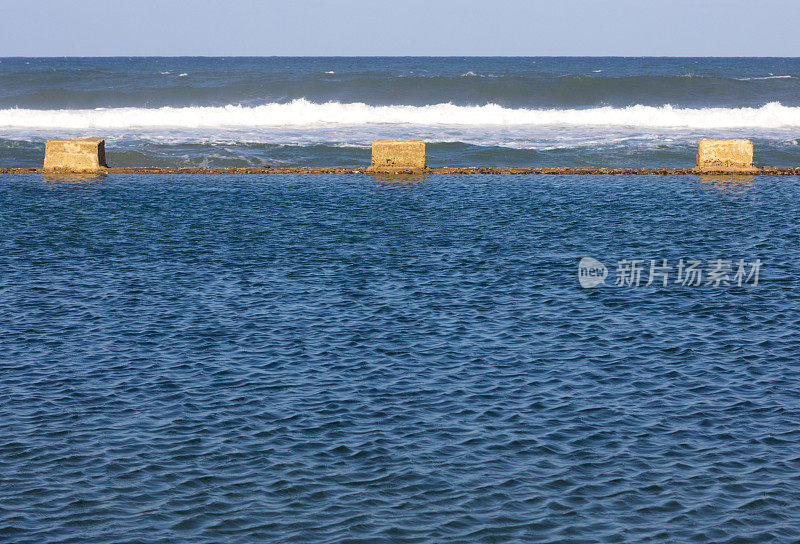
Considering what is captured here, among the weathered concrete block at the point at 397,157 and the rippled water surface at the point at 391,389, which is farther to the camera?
the weathered concrete block at the point at 397,157

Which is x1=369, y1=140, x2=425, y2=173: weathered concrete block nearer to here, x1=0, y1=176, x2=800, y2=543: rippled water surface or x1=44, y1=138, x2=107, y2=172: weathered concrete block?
x1=44, y1=138, x2=107, y2=172: weathered concrete block

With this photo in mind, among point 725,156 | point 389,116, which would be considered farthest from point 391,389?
point 389,116

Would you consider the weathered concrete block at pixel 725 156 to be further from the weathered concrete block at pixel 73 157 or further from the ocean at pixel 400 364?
the weathered concrete block at pixel 73 157

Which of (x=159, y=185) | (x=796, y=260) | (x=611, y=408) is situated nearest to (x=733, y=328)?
(x=611, y=408)

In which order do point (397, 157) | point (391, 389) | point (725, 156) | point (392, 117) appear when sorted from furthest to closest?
point (392, 117)
point (397, 157)
point (725, 156)
point (391, 389)

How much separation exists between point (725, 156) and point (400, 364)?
22392mm

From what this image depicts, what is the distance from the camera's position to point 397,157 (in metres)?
31.4

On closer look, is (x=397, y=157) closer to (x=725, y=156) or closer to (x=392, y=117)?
(x=725, y=156)

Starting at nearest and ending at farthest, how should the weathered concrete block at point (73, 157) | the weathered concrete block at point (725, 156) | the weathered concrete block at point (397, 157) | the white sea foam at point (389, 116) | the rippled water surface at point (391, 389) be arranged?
the rippled water surface at point (391, 389), the weathered concrete block at point (725, 156), the weathered concrete block at point (397, 157), the weathered concrete block at point (73, 157), the white sea foam at point (389, 116)

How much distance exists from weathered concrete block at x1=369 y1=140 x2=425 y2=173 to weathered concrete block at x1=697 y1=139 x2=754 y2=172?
8670mm

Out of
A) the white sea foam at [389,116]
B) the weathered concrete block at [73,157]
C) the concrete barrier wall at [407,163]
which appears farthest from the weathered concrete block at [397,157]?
the white sea foam at [389,116]

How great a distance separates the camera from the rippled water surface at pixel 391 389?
8.03 m

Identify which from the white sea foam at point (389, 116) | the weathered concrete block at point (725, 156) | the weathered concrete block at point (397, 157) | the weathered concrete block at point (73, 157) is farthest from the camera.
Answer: the white sea foam at point (389, 116)

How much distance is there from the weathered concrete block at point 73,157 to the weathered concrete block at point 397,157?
29.0 feet
